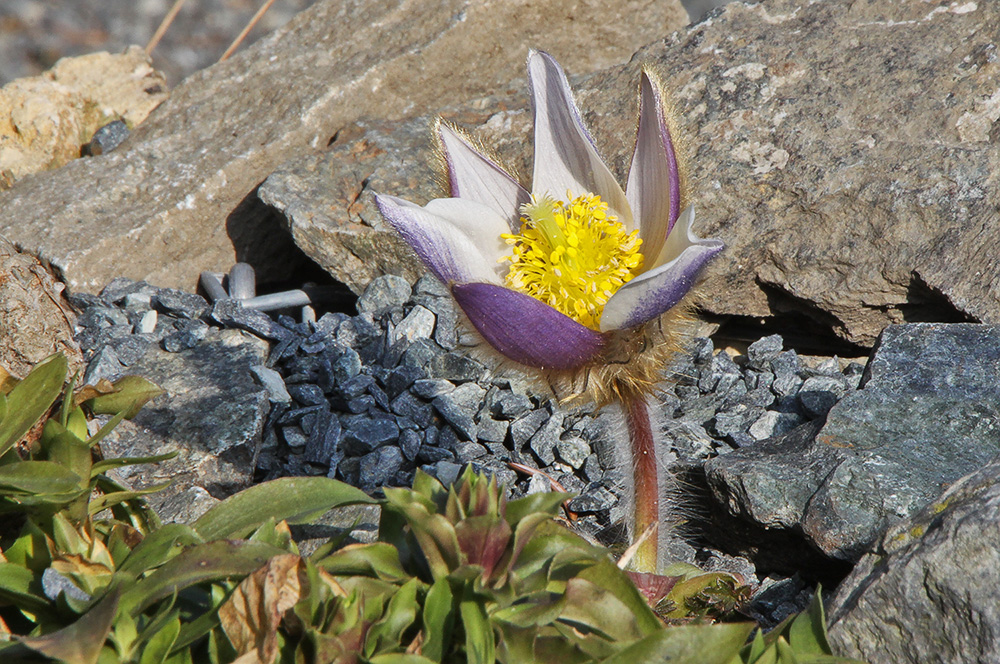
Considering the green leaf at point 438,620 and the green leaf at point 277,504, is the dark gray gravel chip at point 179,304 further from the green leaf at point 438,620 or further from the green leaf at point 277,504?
the green leaf at point 438,620

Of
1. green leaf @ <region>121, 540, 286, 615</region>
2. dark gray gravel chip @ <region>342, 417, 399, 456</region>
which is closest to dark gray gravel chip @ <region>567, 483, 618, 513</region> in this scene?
dark gray gravel chip @ <region>342, 417, 399, 456</region>

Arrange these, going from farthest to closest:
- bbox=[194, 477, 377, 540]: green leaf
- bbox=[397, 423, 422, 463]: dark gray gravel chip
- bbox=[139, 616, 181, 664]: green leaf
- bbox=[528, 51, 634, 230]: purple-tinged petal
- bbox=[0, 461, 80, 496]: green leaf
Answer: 1. bbox=[397, 423, 422, 463]: dark gray gravel chip
2. bbox=[528, 51, 634, 230]: purple-tinged petal
3. bbox=[194, 477, 377, 540]: green leaf
4. bbox=[0, 461, 80, 496]: green leaf
5. bbox=[139, 616, 181, 664]: green leaf

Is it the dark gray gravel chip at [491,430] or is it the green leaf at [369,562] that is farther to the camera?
the dark gray gravel chip at [491,430]

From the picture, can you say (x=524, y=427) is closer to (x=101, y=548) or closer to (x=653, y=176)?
(x=653, y=176)

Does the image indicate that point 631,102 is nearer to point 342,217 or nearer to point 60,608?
point 342,217

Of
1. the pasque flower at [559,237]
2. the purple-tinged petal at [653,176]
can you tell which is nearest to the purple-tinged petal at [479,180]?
the pasque flower at [559,237]

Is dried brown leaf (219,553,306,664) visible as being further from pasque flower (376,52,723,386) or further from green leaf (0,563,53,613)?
pasque flower (376,52,723,386)
